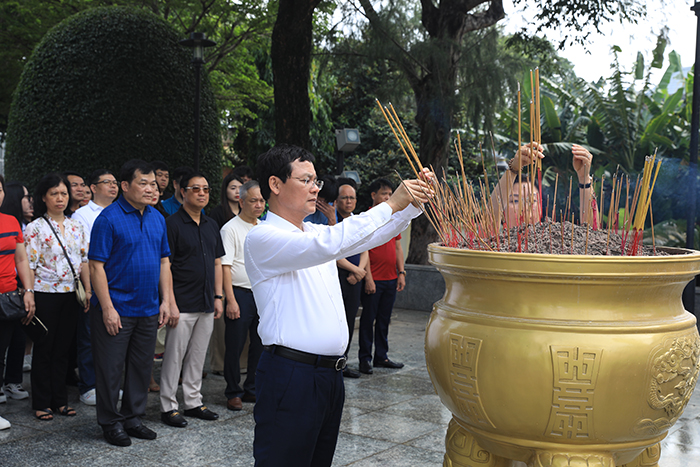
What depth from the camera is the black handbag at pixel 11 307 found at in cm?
369

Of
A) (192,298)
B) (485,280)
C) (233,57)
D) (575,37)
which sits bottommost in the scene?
(192,298)

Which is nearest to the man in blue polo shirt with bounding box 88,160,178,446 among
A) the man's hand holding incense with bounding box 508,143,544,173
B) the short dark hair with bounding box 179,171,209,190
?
the short dark hair with bounding box 179,171,209,190

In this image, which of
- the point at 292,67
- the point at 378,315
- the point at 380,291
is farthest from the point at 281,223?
the point at 292,67

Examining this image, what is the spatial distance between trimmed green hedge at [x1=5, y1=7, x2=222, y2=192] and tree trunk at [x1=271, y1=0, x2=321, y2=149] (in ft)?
4.38

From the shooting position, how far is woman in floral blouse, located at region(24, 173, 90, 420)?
392cm

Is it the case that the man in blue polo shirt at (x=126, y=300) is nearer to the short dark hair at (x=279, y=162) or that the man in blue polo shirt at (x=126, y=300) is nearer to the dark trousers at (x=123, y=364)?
the dark trousers at (x=123, y=364)

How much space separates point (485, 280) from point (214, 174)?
6592 mm

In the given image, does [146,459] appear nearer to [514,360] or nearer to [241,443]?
[241,443]

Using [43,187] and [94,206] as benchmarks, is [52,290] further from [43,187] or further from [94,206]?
[94,206]

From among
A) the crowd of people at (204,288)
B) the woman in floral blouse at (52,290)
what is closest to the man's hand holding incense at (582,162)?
the crowd of people at (204,288)

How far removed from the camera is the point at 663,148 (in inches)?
462

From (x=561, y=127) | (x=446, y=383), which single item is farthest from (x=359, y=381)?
(x=561, y=127)

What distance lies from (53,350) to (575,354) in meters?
3.47

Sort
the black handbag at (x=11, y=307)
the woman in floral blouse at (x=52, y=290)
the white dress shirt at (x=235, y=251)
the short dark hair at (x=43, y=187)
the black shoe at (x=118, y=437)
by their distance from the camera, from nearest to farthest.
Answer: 1. the black shoe at (x=118, y=437)
2. the black handbag at (x=11, y=307)
3. the woman in floral blouse at (x=52, y=290)
4. the short dark hair at (x=43, y=187)
5. the white dress shirt at (x=235, y=251)
